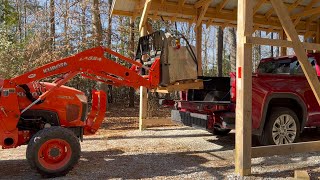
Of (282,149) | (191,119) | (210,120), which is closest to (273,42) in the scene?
(282,149)

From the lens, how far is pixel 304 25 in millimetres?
12648

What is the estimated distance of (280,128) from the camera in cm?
714

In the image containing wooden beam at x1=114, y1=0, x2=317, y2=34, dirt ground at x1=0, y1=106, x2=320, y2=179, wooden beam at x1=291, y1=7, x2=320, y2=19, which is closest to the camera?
dirt ground at x1=0, y1=106, x2=320, y2=179

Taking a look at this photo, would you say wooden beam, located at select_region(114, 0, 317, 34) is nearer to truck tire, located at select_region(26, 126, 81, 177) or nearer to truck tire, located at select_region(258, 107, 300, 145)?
truck tire, located at select_region(258, 107, 300, 145)

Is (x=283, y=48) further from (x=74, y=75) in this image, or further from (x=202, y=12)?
(x=74, y=75)

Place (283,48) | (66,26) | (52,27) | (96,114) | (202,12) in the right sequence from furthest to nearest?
(52,27), (66,26), (283,48), (202,12), (96,114)

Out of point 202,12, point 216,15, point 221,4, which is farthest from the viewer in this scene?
point 216,15

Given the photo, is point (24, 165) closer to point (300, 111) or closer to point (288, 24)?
point (288, 24)

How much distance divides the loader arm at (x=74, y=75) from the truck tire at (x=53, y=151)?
0.48 meters

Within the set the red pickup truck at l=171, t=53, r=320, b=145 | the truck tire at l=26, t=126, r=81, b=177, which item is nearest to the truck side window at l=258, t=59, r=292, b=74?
the red pickup truck at l=171, t=53, r=320, b=145

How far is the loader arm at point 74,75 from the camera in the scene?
5.38 metres

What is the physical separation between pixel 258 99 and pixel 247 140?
4.99ft

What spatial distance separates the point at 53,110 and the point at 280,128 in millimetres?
4468

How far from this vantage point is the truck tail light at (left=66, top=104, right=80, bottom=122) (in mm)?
5977
